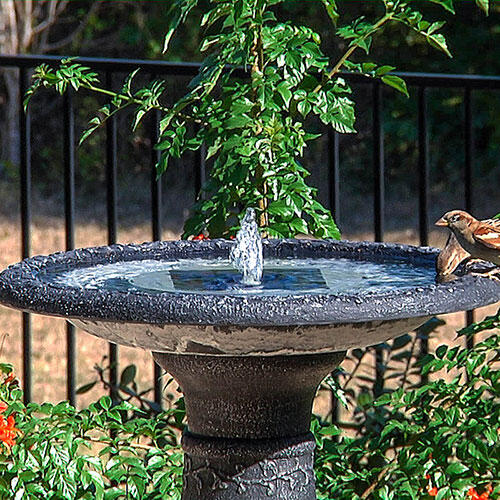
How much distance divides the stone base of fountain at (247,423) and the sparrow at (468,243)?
0.27m

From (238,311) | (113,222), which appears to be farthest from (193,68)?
(238,311)

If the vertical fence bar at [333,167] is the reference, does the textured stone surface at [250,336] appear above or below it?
below

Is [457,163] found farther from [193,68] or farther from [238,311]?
[238,311]

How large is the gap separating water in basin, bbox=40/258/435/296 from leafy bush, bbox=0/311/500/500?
314mm

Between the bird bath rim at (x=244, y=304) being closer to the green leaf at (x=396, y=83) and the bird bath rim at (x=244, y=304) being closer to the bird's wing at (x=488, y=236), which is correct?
the bird's wing at (x=488, y=236)

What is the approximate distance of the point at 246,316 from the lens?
1.89 meters

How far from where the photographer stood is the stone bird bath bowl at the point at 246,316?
1923mm

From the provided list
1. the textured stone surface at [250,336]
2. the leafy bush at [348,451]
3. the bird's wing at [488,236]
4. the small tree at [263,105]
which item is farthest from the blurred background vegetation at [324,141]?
the textured stone surface at [250,336]

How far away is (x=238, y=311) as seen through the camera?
189 centimetres

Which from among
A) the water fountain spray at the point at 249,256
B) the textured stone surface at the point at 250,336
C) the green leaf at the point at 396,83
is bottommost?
the textured stone surface at the point at 250,336

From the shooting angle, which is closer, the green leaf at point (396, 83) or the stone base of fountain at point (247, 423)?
the stone base of fountain at point (247, 423)

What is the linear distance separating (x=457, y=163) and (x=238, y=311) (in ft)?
25.5

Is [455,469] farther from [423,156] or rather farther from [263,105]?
[423,156]

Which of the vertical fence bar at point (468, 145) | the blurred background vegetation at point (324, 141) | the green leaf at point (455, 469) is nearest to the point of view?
the green leaf at point (455, 469)
